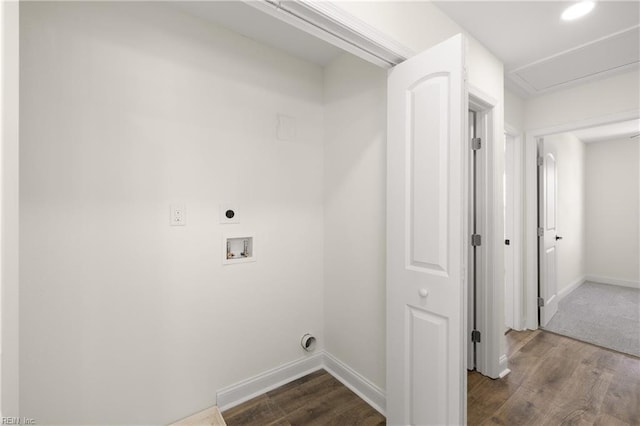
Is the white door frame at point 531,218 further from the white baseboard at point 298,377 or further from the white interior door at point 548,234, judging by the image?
the white baseboard at point 298,377

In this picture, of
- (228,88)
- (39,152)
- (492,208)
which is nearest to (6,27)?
(39,152)

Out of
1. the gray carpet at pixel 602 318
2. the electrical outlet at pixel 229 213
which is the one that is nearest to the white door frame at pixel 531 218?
the gray carpet at pixel 602 318

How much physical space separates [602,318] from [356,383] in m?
3.38

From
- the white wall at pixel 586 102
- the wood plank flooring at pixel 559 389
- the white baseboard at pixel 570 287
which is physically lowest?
the wood plank flooring at pixel 559 389

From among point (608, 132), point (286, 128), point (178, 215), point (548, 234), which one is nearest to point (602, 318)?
point (548, 234)

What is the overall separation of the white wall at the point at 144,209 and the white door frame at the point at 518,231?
2426mm

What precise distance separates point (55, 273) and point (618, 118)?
4.20 m

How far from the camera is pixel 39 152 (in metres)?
1.30

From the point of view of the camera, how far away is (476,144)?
2238 millimetres

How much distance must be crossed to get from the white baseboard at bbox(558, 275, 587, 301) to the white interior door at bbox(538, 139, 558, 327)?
81 cm

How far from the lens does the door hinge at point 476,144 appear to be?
87.5 inches

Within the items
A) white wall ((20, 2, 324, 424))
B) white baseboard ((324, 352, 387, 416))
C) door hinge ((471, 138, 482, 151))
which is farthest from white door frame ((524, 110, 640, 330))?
white wall ((20, 2, 324, 424))

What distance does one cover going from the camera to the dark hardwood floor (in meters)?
1.74

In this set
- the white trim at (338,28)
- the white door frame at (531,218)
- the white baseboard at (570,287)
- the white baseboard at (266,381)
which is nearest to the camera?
the white trim at (338,28)
